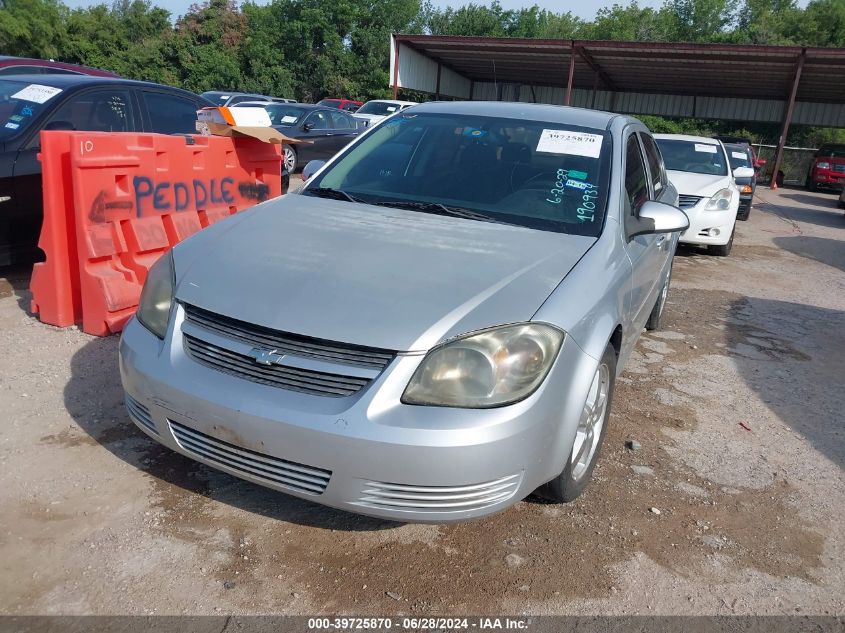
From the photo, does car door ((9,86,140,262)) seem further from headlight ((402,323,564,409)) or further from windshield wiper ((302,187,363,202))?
headlight ((402,323,564,409))

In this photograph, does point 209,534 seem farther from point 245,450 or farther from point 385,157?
point 385,157

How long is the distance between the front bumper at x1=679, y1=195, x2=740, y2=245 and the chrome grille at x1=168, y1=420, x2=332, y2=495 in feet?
26.8

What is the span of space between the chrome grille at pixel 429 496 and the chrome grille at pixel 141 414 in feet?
3.09

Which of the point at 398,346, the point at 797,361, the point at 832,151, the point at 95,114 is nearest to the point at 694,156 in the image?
the point at 797,361

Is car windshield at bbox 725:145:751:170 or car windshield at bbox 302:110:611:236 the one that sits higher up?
car windshield at bbox 302:110:611:236

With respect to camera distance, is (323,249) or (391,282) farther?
(323,249)

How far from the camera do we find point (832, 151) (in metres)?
25.0

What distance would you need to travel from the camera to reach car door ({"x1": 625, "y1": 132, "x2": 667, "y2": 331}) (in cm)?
366

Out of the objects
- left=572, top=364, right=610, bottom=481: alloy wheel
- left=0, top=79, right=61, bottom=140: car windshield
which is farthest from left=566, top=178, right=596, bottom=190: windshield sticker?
left=0, top=79, right=61, bottom=140: car windshield

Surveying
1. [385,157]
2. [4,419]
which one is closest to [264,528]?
[4,419]

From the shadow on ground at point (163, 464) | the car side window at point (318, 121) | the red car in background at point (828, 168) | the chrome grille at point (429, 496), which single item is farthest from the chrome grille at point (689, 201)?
the red car in background at point (828, 168)

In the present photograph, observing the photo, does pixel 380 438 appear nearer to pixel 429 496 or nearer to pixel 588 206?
pixel 429 496

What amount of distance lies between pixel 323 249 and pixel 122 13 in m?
58.2

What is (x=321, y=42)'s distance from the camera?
44719 millimetres
